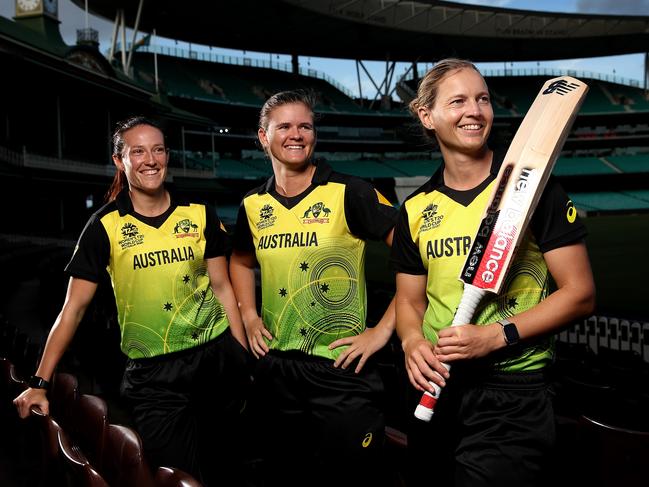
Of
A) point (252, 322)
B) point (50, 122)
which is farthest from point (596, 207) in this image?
point (252, 322)

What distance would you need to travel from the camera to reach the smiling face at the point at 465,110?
189cm

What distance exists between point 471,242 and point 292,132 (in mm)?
966

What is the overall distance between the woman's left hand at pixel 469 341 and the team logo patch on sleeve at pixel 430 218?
40cm

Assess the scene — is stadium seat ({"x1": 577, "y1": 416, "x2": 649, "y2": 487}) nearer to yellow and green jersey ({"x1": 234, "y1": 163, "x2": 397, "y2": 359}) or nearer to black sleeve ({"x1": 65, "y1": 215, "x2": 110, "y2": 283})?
yellow and green jersey ({"x1": 234, "y1": 163, "x2": 397, "y2": 359})

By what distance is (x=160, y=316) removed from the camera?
2.71 m

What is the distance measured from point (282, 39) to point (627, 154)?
2875cm

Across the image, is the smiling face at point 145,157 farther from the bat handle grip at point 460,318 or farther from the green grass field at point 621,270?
the green grass field at point 621,270

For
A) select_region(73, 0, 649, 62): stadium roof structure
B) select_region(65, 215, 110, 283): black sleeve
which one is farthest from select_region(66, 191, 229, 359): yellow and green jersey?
select_region(73, 0, 649, 62): stadium roof structure

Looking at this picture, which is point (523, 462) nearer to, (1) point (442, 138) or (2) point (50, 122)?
→ (1) point (442, 138)

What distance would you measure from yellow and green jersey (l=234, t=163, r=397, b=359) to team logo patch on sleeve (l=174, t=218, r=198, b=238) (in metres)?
0.46

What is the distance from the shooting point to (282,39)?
41688 mm

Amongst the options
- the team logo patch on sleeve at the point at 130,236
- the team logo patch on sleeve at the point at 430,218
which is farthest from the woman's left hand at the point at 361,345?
the team logo patch on sleeve at the point at 130,236

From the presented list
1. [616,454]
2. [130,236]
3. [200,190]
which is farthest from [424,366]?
[200,190]

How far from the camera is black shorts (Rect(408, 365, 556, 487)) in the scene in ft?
5.81
